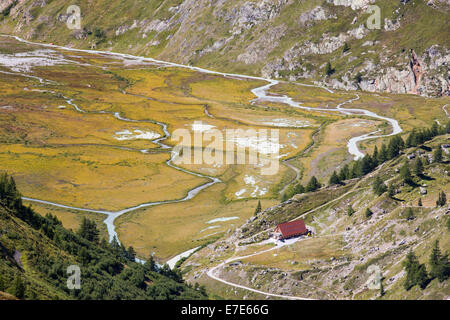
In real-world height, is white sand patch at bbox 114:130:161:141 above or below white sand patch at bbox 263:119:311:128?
below

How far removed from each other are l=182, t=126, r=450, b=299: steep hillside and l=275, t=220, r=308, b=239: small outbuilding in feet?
5.06

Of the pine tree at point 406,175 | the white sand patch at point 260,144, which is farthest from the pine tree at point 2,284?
the white sand patch at point 260,144

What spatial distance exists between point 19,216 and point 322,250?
45.8m

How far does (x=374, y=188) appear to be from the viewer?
267ft

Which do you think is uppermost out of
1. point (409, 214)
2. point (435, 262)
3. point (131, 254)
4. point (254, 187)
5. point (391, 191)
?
point (391, 191)

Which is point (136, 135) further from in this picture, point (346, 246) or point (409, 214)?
point (409, 214)

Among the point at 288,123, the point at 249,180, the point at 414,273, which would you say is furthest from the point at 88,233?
the point at 288,123

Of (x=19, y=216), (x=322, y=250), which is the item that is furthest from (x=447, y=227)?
(x=19, y=216)

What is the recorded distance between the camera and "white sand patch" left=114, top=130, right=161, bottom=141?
548ft

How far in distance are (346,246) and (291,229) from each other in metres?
10.4

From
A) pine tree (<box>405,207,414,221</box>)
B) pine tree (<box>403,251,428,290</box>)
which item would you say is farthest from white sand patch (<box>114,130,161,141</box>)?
pine tree (<box>403,251,428,290</box>)

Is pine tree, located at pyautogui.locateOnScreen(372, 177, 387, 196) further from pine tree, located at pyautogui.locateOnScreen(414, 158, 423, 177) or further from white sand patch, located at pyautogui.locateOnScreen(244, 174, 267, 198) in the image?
white sand patch, located at pyautogui.locateOnScreen(244, 174, 267, 198)

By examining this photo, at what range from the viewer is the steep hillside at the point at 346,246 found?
60.5m

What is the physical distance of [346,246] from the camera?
236 feet
